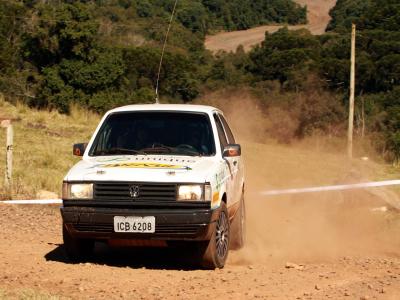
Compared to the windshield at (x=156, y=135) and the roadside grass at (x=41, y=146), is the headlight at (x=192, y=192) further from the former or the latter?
the roadside grass at (x=41, y=146)

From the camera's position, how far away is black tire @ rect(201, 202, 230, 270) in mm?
8266

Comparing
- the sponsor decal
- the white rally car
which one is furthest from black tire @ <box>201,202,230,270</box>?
the sponsor decal

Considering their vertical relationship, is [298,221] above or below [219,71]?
below

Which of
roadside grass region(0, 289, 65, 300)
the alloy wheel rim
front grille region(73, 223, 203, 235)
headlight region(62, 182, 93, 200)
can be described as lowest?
roadside grass region(0, 289, 65, 300)

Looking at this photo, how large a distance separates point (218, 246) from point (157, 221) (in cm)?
84

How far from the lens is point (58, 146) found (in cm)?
2242

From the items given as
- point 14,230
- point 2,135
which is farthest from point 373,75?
point 14,230

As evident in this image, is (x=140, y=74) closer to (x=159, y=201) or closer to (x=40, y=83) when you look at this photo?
(x=40, y=83)

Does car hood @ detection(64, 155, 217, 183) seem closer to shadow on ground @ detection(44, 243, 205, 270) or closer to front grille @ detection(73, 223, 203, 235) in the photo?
front grille @ detection(73, 223, 203, 235)

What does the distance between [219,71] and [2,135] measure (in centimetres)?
3097

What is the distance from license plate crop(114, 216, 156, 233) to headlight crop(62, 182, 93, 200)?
395mm

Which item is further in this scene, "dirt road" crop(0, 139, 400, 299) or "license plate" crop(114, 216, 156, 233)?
"license plate" crop(114, 216, 156, 233)

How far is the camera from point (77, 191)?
8227mm

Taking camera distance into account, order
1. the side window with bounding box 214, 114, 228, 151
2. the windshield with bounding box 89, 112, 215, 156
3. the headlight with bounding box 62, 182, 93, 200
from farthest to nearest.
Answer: the side window with bounding box 214, 114, 228, 151 < the windshield with bounding box 89, 112, 215, 156 < the headlight with bounding box 62, 182, 93, 200
